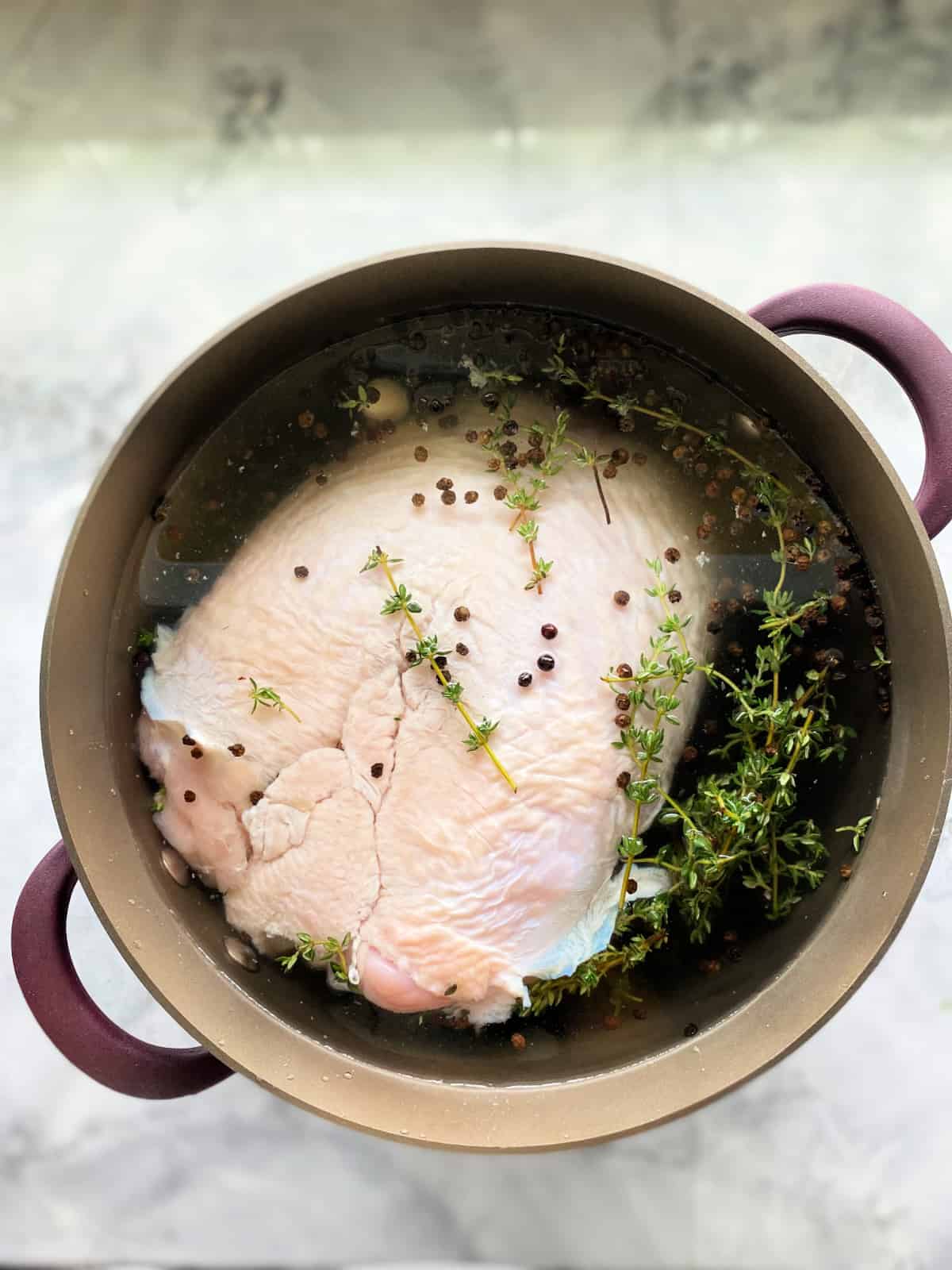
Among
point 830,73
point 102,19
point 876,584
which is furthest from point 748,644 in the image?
point 102,19

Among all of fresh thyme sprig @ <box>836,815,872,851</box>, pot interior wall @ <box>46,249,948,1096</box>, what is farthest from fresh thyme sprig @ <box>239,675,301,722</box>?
fresh thyme sprig @ <box>836,815,872,851</box>

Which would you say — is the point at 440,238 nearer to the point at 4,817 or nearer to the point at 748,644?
the point at 748,644

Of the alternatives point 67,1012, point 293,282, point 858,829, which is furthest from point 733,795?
point 293,282

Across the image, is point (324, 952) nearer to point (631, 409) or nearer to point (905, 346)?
point (631, 409)

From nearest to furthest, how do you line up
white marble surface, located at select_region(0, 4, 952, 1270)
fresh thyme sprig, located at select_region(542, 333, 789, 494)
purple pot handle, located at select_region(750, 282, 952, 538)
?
purple pot handle, located at select_region(750, 282, 952, 538) → fresh thyme sprig, located at select_region(542, 333, 789, 494) → white marble surface, located at select_region(0, 4, 952, 1270)

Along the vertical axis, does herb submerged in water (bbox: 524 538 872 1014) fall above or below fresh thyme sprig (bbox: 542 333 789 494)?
below

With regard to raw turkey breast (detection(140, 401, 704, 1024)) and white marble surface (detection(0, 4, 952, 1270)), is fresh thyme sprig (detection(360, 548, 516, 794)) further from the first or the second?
white marble surface (detection(0, 4, 952, 1270))

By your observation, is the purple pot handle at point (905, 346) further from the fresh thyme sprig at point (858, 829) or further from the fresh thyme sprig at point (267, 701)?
the fresh thyme sprig at point (267, 701)

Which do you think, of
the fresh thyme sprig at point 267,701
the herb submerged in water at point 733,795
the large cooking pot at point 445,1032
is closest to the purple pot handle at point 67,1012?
the large cooking pot at point 445,1032
